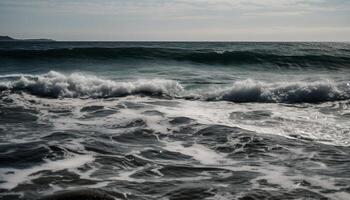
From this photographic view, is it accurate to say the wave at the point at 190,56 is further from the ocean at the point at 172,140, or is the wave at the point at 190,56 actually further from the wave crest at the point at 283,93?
the wave crest at the point at 283,93

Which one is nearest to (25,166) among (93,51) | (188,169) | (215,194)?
(188,169)

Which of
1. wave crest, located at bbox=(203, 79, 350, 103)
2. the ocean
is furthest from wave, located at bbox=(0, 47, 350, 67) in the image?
wave crest, located at bbox=(203, 79, 350, 103)

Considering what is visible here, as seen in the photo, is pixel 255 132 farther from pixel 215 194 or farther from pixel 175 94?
pixel 175 94

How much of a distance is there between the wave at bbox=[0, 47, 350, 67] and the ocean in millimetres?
7887

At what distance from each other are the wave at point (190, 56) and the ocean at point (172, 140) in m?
7.89

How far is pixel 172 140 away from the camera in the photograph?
7164 mm

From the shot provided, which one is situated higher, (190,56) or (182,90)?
(190,56)

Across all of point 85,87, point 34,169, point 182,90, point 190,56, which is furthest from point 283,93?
point 190,56

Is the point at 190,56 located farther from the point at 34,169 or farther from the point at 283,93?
the point at 34,169

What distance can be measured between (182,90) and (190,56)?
1040 cm

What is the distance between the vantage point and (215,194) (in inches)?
182

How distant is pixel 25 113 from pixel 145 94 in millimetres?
4350

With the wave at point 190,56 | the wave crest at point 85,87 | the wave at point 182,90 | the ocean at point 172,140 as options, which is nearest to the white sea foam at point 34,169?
the ocean at point 172,140

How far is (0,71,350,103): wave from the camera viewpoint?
1258 centimetres
